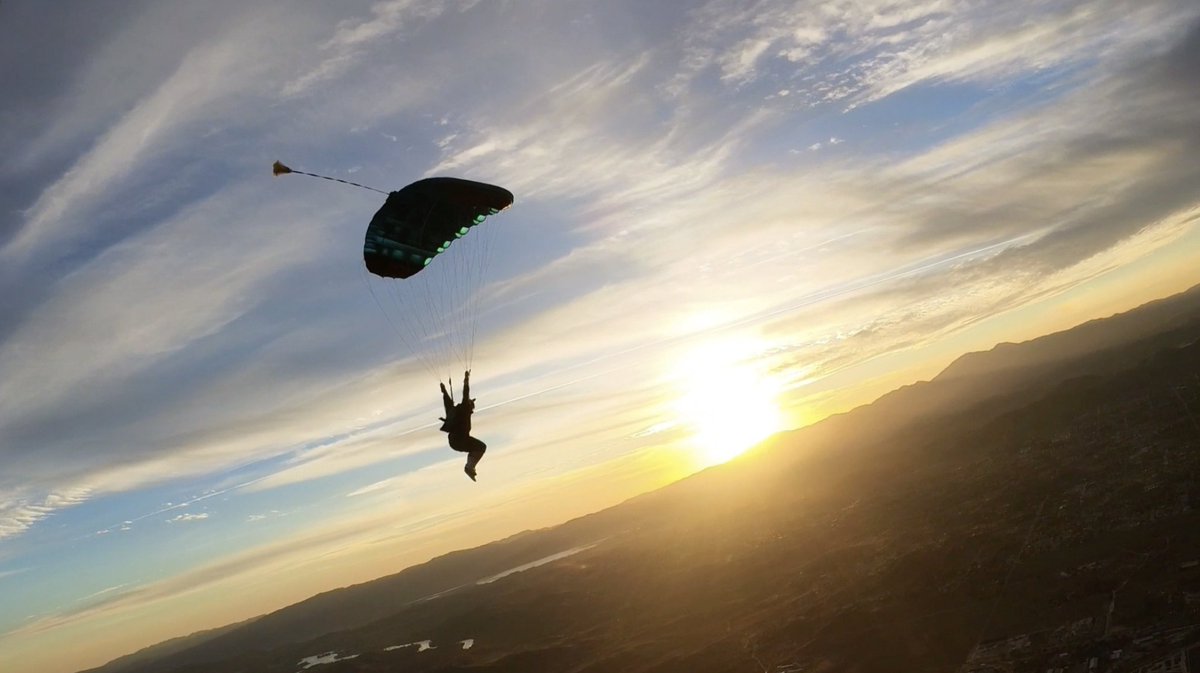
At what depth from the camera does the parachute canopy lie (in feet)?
67.9

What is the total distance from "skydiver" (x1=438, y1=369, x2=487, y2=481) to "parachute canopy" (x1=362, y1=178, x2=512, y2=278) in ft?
13.7

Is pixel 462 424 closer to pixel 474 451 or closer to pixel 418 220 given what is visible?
pixel 474 451

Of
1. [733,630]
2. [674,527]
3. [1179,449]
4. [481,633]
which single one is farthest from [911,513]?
[674,527]

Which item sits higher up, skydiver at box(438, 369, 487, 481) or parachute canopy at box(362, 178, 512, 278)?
parachute canopy at box(362, 178, 512, 278)

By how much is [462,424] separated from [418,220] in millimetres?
6592

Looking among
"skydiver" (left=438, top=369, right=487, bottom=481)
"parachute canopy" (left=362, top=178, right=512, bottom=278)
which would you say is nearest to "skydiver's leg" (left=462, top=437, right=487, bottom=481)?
"skydiver" (left=438, top=369, right=487, bottom=481)

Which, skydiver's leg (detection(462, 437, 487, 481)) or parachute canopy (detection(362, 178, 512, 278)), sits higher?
parachute canopy (detection(362, 178, 512, 278))

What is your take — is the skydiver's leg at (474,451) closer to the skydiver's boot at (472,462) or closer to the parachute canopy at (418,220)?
the skydiver's boot at (472,462)

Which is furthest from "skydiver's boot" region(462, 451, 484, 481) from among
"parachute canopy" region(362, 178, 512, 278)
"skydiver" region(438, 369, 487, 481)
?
"parachute canopy" region(362, 178, 512, 278)

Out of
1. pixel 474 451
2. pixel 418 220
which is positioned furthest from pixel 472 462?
pixel 418 220

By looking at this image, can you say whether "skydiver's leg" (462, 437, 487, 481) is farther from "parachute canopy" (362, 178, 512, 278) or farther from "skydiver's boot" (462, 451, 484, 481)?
"parachute canopy" (362, 178, 512, 278)

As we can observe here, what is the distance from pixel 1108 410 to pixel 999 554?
7527cm

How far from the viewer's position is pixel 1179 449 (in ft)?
235

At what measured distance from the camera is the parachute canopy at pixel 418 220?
20.7 meters
